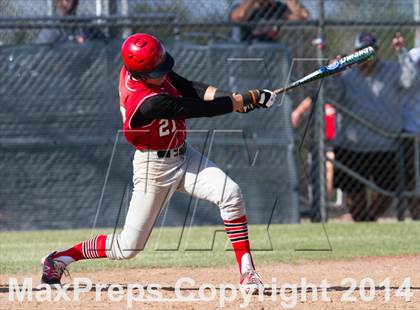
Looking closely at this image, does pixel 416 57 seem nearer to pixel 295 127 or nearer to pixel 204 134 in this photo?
pixel 295 127

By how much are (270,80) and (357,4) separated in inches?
62.8

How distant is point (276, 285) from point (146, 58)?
1.79 meters

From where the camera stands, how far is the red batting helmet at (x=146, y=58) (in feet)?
18.7

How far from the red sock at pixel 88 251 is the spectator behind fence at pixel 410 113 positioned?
6.04 metres

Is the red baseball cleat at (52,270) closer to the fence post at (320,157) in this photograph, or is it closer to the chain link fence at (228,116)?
the chain link fence at (228,116)

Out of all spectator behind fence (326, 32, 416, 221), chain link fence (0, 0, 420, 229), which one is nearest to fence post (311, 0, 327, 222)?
chain link fence (0, 0, 420, 229)

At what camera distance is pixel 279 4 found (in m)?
11.2

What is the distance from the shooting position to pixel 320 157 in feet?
36.0

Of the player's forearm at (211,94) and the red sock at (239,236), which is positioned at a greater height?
the player's forearm at (211,94)

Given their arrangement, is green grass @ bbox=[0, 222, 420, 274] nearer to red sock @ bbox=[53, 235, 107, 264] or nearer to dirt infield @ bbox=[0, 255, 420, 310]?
dirt infield @ bbox=[0, 255, 420, 310]

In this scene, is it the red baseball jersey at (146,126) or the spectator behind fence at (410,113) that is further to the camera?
the spectator behind fence at (410,113)

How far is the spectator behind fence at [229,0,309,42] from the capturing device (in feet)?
35.9

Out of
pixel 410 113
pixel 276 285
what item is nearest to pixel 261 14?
pixel 410 113

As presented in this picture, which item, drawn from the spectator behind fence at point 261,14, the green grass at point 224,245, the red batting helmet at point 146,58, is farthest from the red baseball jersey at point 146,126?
the spectator behind fence at point 261,14
